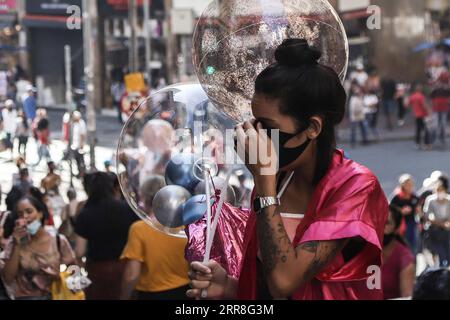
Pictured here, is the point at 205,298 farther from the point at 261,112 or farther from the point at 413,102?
the point at 413,102

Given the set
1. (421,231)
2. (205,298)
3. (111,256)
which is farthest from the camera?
(421,231)

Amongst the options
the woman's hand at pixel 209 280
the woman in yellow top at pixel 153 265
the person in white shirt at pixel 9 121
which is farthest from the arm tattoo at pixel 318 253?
the person in white shirt at pixel 9 121

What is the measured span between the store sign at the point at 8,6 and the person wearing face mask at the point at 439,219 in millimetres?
17443

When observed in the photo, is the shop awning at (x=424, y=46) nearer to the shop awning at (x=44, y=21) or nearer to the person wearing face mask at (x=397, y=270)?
the shop awning at (x=44, y=21)

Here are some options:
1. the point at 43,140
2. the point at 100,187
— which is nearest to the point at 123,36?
the point at 43,140

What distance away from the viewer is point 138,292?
505cm

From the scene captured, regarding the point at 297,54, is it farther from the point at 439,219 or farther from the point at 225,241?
the point at 439,219

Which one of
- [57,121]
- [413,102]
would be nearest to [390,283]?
[57,121]

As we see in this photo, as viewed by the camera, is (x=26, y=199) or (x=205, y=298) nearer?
(x=205, y=298)

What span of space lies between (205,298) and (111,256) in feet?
11.9

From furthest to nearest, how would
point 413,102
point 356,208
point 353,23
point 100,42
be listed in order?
point 100,42 → point 353,23 → point 413,102 → point 356,208

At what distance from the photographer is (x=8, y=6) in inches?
996

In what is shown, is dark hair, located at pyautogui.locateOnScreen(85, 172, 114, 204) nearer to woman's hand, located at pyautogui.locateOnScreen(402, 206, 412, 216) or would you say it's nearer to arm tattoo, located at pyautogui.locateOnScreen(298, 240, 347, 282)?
arm tattoo, located at pyautogui.locateOnScreen(298, 240, 347, 282)

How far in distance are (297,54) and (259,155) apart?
9.2 inches
